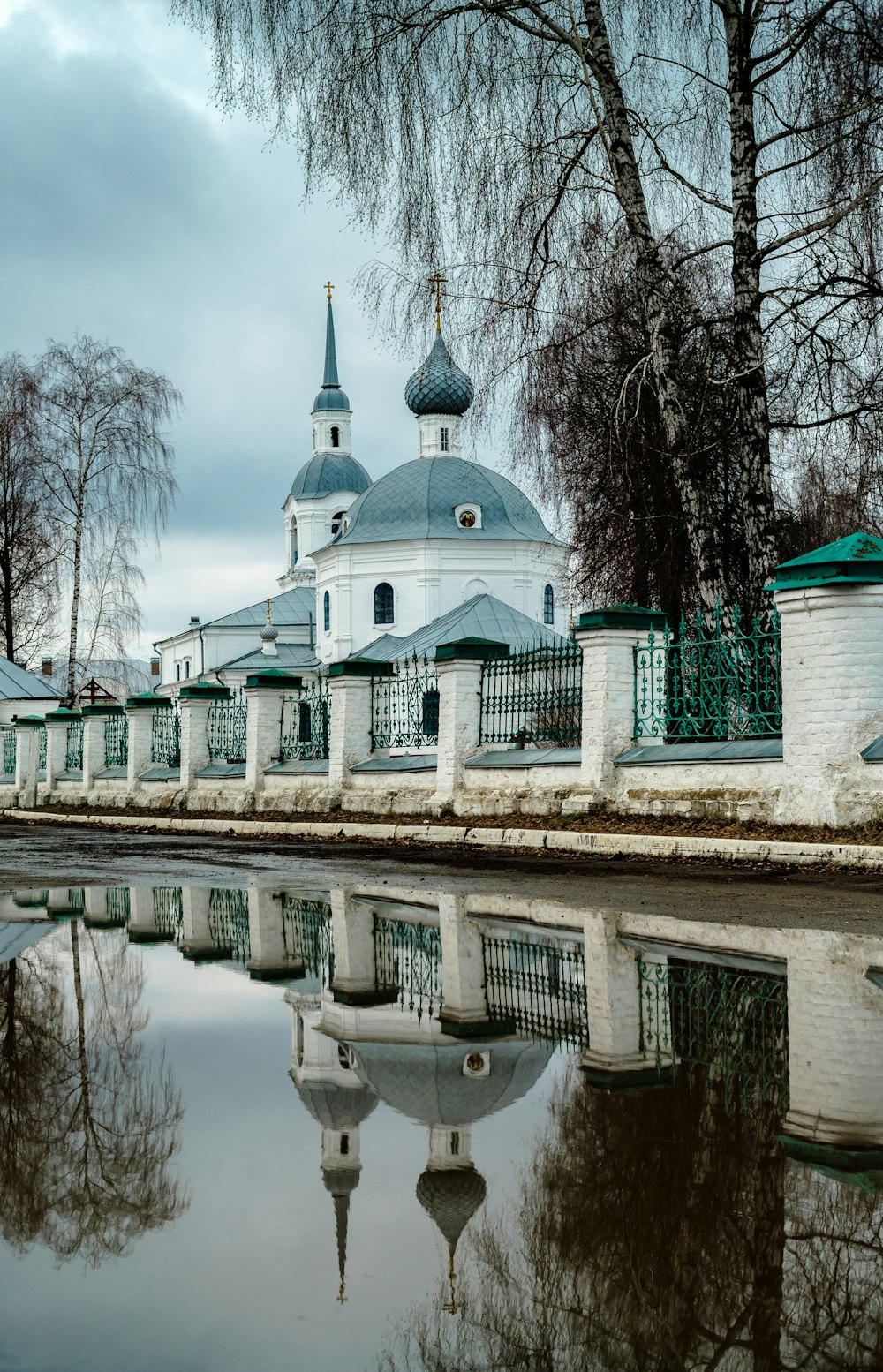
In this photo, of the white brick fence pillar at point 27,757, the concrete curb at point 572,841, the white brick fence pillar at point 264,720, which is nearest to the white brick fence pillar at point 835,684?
the concrete curb at point 572,841

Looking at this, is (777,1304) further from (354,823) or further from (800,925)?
(354,823)

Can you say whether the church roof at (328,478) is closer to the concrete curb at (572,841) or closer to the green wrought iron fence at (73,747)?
the green wrought iron fence at (73,747)

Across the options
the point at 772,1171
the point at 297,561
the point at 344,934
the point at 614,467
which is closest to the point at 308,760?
the point at 614,467

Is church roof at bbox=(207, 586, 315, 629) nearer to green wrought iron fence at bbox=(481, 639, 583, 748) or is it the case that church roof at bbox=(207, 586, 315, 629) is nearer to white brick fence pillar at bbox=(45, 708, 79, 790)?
white brick fence pillar at bbox=(45, 708, 79, 790)

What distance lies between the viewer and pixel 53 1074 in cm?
415

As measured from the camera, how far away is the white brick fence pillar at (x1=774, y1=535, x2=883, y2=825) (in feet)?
35.2

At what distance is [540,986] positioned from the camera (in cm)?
560

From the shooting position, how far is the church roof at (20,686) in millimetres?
36688

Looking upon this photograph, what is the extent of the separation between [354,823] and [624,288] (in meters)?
9.33

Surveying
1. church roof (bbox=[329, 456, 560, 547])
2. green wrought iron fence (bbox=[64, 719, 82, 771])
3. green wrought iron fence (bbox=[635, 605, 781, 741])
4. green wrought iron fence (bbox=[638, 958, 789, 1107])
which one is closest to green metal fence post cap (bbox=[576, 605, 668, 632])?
green wrought iron fence (bbox=[635, 605, 781, 741])

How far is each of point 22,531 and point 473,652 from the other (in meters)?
31.0

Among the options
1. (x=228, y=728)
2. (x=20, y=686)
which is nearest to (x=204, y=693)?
(x=228, y=728)

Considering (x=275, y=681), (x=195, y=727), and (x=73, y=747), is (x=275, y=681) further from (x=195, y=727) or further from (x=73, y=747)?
(x=73, y=747)

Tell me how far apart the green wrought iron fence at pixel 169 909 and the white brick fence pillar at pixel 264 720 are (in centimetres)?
966
